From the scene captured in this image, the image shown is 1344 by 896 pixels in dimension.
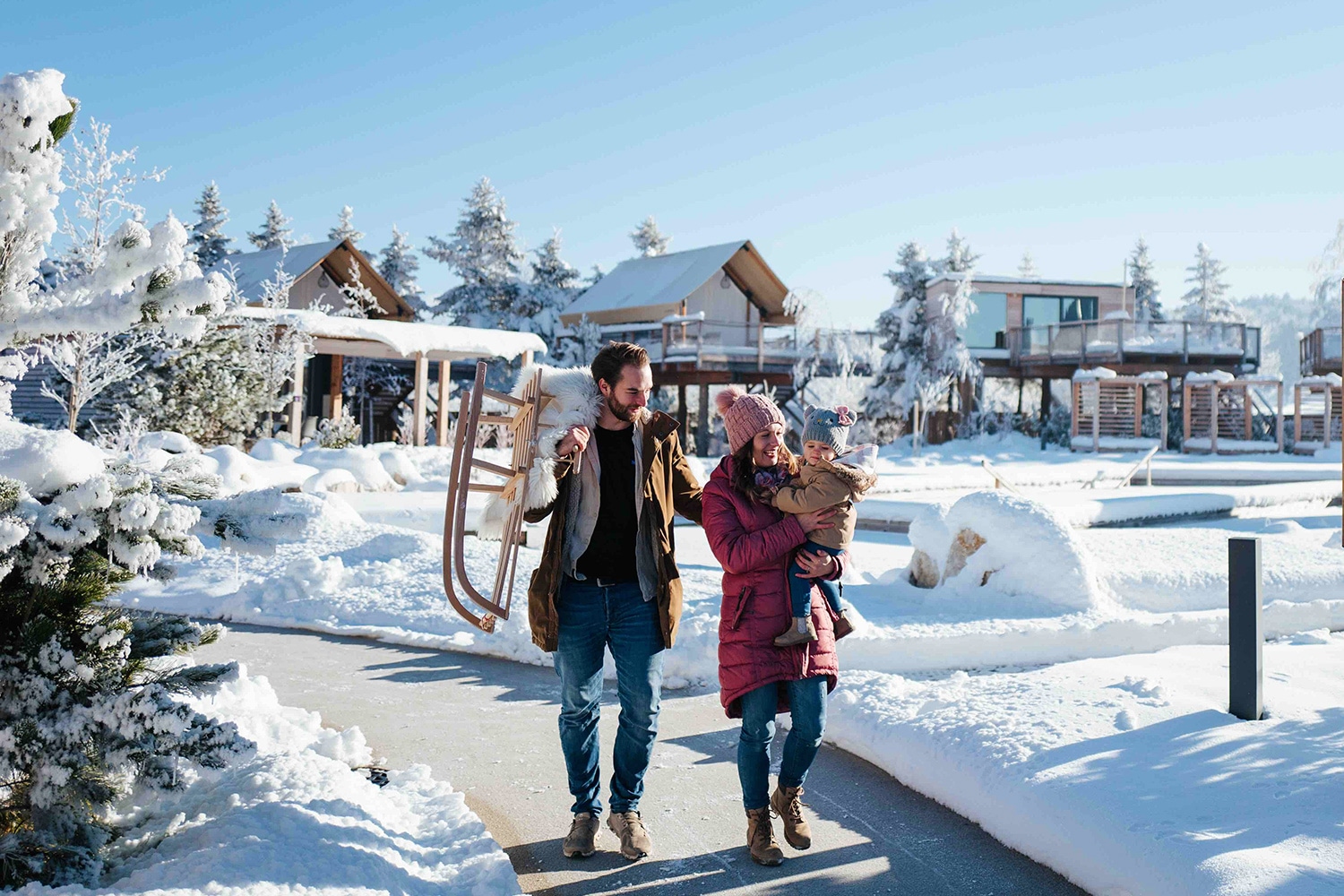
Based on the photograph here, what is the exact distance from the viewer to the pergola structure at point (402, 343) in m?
18.3

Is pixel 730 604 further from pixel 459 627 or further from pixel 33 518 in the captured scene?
pixel 459 627

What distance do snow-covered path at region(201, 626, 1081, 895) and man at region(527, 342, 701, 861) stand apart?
0.20 metres

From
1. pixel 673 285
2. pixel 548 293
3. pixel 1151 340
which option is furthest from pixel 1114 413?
pixel 548 293

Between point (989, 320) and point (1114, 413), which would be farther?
point (989, 320)

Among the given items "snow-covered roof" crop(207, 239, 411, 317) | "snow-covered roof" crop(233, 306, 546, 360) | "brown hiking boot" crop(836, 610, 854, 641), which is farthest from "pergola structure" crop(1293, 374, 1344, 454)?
"brown hiking boot" crop(836, 610, 854, 641)

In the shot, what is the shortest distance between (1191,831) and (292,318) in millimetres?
17312

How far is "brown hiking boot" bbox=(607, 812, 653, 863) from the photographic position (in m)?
3.47

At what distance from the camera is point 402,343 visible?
1888 centimetres

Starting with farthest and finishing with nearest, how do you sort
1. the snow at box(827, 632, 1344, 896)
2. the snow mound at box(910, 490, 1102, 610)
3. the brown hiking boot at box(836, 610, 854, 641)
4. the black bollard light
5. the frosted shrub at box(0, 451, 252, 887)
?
the snow mound at box(910, 490, 1102, 610) < the black bollard light < the brown hiking boot at box(836, 610, 854, 641) < the snow at box(827, 632, 1344, 896) < the frosted shrub at box(0, 451, 252, 887)

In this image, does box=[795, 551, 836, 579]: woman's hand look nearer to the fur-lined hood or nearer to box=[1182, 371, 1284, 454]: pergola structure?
the fur-lined hood

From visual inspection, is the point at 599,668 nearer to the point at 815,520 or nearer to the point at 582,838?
the point at 582,838

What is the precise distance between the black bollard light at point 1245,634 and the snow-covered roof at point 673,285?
26437 millimetres

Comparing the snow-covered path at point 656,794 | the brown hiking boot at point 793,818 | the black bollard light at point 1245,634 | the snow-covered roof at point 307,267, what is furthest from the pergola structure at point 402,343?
the brown hiking boot at point 793,818

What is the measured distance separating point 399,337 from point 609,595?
16370mm
